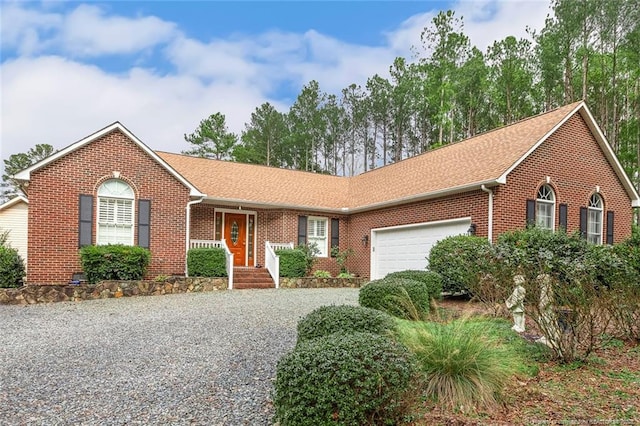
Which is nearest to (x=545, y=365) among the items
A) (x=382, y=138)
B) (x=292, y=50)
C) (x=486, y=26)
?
(x=292, y=50)

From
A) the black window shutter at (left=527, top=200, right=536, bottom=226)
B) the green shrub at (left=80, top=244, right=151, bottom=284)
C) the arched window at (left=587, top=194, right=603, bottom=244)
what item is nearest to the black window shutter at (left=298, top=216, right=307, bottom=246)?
the green shrub at (left=80, top=244, right=151, bottom=284)

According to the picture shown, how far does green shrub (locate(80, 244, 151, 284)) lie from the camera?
11.7 meters

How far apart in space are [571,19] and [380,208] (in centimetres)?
1639

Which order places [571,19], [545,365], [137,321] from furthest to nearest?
[571,19] → [137,321] → [545,365]

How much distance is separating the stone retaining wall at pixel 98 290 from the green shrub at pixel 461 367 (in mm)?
9499

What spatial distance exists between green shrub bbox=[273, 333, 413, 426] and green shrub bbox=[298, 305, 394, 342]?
0.97 m

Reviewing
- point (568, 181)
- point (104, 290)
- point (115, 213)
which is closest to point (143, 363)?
point (104, 290)

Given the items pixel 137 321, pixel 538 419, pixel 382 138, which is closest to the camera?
pixel 538 419

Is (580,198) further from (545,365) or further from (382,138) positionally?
(382,138)

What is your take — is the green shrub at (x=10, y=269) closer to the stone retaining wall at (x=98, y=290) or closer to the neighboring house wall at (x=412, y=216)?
the stone retaining wall at (x=98, y=290)

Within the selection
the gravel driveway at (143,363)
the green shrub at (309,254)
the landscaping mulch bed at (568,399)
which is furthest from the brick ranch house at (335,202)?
the landscaping mulch bed at (568,399)

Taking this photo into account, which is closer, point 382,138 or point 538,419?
point 538,419

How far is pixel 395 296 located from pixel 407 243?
25.7 ft

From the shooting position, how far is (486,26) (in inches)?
1048
